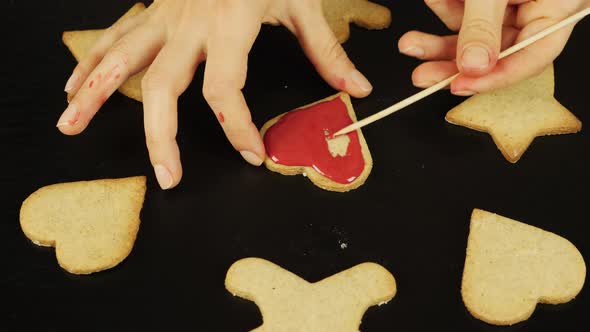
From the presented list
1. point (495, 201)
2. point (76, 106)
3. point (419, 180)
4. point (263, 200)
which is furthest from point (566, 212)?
point (76, 106)

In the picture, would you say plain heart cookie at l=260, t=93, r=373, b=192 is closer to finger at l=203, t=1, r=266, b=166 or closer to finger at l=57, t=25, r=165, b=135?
finger at l=203, t=1, r=266, b=166

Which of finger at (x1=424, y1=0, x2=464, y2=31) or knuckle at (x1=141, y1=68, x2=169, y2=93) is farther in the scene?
finger at (x1=424, y1=0, x2=464, y2=31)

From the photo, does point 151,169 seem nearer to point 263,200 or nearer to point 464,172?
point 263,200

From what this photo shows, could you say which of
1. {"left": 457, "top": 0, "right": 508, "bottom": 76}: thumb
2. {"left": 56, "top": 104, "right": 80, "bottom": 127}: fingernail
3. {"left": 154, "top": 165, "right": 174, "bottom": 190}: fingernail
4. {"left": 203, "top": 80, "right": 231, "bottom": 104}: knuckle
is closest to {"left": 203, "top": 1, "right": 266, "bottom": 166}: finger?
{"left": 203, "top": 80, "right": 231, "bottom": 104}: knuckle

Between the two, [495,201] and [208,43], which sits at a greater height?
[208,43]

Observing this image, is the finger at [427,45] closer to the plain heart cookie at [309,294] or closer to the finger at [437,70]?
the finger at [437,70]

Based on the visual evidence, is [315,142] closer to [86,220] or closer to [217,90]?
[217,90]

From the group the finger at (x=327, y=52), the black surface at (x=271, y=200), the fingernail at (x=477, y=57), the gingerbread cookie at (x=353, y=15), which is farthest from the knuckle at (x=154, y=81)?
the fingernail at (x=477, y=57)
